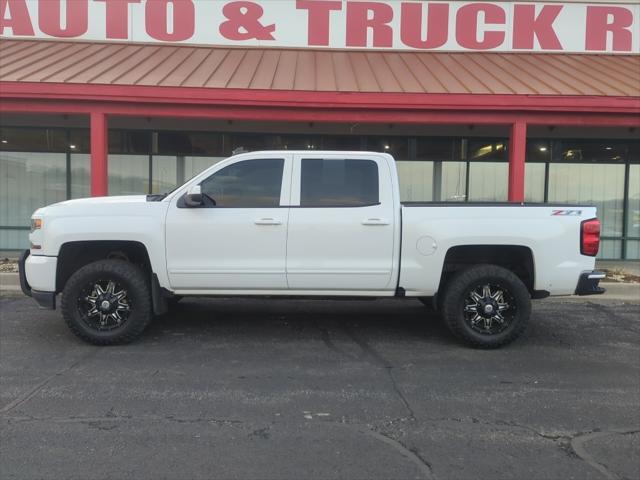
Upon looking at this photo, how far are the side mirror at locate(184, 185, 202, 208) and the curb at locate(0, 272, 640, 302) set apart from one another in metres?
4.83

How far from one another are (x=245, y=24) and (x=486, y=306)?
8.96 meters

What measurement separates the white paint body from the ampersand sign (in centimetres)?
730

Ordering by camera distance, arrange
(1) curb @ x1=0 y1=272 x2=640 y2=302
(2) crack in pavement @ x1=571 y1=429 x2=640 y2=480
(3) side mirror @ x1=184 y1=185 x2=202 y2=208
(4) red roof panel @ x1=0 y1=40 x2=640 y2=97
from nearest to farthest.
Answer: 1. (2) crack in pavement @ x1=571 y1=429 x2=640 y2=480
2. (3) side mirror @ x1=184 y1=185 x2=202 y2=208
3. (1) curb @ x1=0 y1=272 x2=640 y2=302
4. (4) red roof panel @ x1=0 y1=40 x2=640 y2=97

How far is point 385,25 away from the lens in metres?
11.8

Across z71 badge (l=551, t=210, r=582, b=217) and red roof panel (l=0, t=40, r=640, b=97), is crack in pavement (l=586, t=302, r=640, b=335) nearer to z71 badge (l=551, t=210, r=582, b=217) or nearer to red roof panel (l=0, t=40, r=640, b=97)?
z71 badge (l=551, t=210, r=582, b=217)

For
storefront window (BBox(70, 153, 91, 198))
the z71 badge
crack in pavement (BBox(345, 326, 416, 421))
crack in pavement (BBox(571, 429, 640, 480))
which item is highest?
storefront window (BBox(70, 153, 91, 198))

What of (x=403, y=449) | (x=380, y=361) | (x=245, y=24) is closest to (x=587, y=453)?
(x=403, y=449)

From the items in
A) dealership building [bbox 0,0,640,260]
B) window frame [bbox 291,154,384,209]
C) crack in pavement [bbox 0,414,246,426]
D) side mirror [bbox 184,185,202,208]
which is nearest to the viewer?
crack in pavement [bbox 0,414,246,426]

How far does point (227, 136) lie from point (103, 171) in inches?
140

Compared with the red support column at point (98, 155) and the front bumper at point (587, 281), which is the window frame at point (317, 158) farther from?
the red support column at point (98, 155)

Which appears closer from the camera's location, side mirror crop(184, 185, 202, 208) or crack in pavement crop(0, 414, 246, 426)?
crack in pavement crop(0, 414, 246, 426)

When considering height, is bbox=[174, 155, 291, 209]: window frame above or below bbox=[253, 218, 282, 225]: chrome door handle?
above

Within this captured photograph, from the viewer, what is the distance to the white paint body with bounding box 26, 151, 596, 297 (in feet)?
17.8

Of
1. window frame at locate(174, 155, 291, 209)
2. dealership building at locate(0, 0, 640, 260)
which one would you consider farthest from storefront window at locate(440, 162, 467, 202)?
window frame at locate(174, 155, 291, 209)
